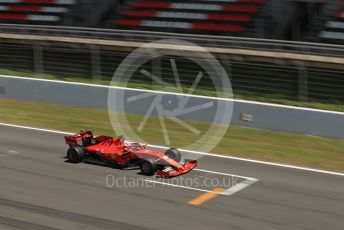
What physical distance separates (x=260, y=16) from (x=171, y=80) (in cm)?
796

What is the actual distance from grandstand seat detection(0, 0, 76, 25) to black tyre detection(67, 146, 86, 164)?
21.2m

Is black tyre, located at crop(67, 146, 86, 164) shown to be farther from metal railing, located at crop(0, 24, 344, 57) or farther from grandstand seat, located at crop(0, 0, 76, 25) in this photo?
grandstand seat, located at crop(0, 0, 76, 25)

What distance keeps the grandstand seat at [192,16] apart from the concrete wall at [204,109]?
27.8 feet

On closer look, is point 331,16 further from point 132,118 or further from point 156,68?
point 132,118

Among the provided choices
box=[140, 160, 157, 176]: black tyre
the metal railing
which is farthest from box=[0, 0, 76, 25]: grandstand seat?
box=[140, 160, 157, 176]: black tyre

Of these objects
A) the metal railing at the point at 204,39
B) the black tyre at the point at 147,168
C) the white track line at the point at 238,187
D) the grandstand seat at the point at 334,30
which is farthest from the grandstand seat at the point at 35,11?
the white track line at the point at 238,187

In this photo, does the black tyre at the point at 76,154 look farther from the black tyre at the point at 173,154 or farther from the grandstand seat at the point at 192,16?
the grandstand seat at the point at 192,16

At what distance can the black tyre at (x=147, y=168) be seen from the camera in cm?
1354

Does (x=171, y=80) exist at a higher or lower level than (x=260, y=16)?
lower

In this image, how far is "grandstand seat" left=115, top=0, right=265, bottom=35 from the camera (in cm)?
2895

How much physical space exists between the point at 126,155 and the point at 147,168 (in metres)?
0.68

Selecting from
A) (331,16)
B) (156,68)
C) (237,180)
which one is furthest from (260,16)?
(237,180)

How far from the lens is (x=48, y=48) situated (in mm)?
27453

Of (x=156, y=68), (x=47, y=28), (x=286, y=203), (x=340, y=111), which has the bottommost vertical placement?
(x=286, y=203)
